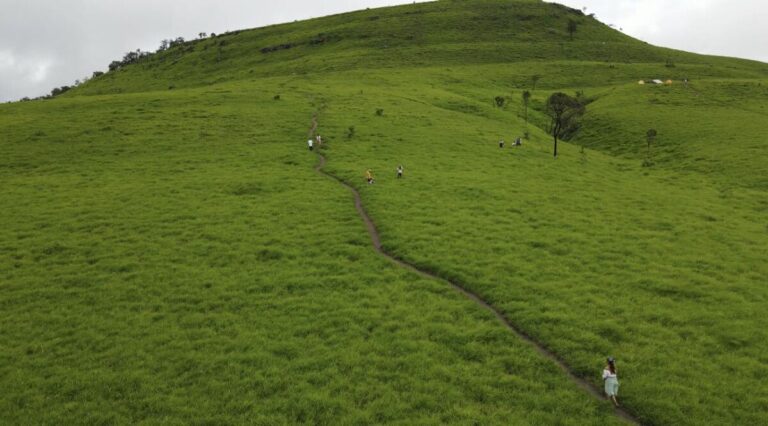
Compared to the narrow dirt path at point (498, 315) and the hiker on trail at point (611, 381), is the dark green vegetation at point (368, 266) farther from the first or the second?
the hiker on trail at point (611, 381)

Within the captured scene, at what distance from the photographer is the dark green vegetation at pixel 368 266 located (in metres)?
16.2

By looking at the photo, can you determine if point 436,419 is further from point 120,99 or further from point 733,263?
point 120,99

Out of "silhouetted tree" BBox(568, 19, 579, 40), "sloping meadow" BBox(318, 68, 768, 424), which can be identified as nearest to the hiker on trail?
"sloping meadow" BBox(318, 68, 768, 424)

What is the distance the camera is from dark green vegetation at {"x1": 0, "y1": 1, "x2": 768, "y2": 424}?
16.2 m

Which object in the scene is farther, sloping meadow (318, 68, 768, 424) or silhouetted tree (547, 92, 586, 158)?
silhouetted tree (547, 92, 586, 158)

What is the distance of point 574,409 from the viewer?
1526 centimetres

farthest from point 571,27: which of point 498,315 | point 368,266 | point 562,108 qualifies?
point 498,315

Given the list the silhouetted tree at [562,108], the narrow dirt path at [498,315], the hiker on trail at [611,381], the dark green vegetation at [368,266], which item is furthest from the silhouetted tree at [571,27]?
the hiker on trail at [611,381]

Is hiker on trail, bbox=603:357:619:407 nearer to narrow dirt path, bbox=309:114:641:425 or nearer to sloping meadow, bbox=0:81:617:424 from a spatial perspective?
narrow dirt path, bbox=309:114:641:425

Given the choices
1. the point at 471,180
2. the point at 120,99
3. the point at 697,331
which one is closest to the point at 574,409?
the point at 697,331

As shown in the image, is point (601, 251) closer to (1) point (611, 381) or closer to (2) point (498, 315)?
(2) point (498, 315)

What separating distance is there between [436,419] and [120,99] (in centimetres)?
7067

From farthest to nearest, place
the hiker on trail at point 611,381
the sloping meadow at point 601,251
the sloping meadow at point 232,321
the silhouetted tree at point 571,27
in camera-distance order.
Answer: the silhouetted tree at point 571,27, the sloping meadow at point 601,251, the sloping meadow at point 232,321, the hiker on trail at point 611,381

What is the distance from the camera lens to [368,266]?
2520 centimetres
